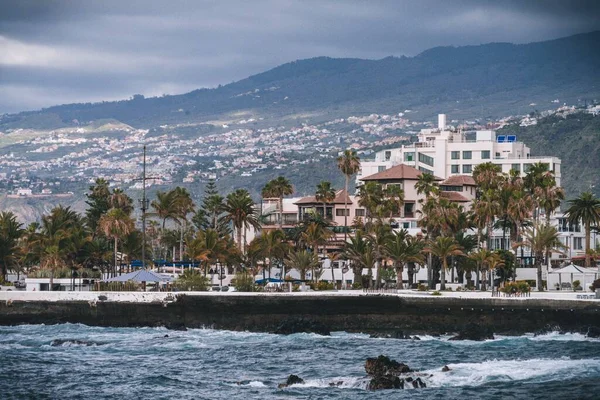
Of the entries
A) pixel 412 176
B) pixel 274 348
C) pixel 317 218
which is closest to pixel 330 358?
pixel 274 348

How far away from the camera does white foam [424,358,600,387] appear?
2338 inches

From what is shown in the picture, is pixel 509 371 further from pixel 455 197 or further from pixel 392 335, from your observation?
pixel 455 197

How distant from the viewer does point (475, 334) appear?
77.8m

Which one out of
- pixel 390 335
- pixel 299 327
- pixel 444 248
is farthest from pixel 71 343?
pixel 444 248

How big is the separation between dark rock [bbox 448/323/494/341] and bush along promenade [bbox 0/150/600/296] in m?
12.1

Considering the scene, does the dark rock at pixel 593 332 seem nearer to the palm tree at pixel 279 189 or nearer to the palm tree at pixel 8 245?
the palm tree at pixel 279 189

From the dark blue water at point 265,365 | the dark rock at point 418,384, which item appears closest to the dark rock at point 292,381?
the dark blue water at point 265,365

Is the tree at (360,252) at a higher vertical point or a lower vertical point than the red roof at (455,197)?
lower

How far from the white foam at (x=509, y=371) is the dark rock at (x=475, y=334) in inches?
450

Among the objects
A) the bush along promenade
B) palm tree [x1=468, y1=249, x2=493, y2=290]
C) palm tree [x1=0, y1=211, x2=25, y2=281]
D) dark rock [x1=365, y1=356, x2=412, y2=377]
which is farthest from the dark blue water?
palm tree [x1=0, y1=211, x2=25, y2=281]

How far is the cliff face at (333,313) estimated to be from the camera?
79625 mm

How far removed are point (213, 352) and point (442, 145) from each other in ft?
267

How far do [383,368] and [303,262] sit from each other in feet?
140

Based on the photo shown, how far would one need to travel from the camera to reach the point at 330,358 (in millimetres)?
69125
